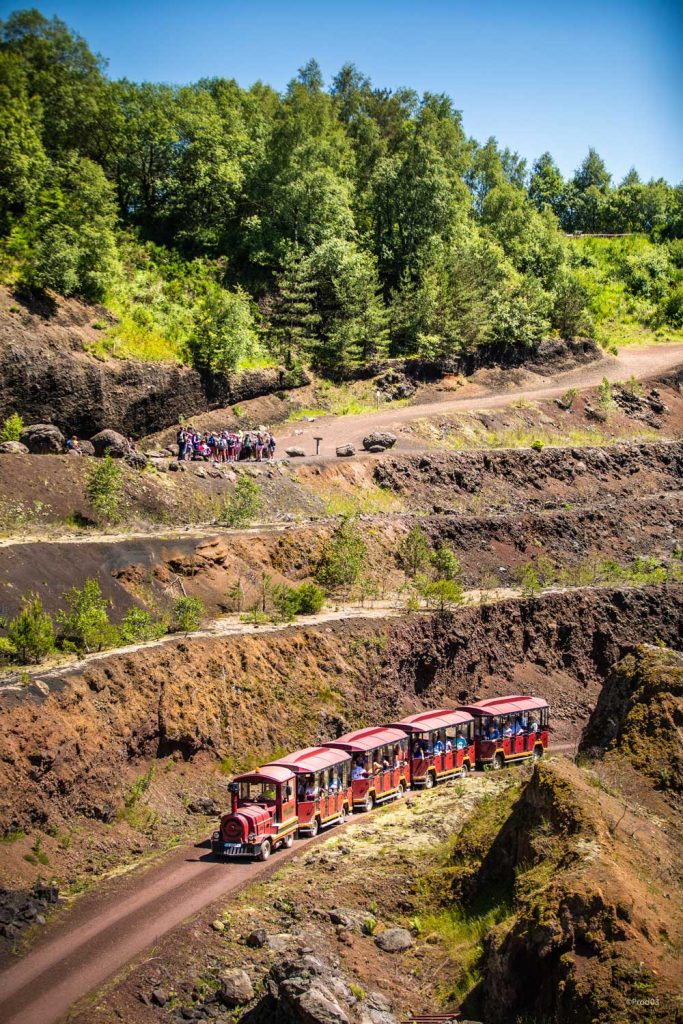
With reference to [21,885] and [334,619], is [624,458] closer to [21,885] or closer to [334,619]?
[334,619]

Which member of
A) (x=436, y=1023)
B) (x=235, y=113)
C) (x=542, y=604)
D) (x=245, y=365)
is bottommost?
(x=436, y=1023)

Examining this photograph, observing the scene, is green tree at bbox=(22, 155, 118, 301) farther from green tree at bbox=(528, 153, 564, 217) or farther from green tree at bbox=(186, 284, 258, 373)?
green tree at bbox=(528, 153, 564, 217)

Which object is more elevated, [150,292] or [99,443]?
[150,292]

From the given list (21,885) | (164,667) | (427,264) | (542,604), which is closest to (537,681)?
(542,604)

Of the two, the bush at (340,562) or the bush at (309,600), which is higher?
the bush at (340,562)

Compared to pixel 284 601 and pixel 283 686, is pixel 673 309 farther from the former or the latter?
pixel 283 686

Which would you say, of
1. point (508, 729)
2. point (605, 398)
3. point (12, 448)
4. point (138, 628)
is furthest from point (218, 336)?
point (508, 729)

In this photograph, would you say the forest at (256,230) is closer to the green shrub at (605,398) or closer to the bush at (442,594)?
the green shrub at (605,398)

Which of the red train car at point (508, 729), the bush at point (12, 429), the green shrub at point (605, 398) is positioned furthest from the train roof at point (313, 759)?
the green shrub at point (605, 398)
